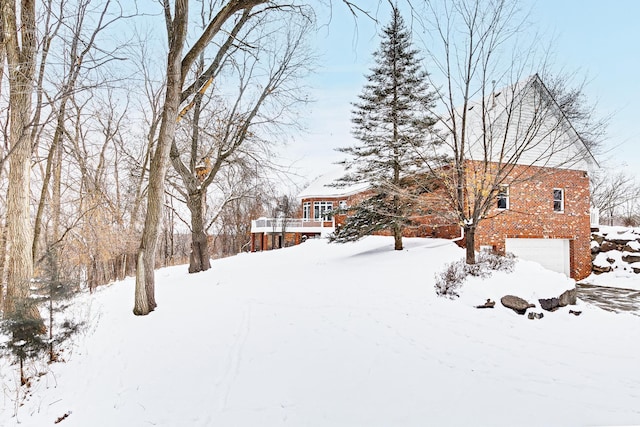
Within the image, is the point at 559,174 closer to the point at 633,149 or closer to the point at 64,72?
the point at 633,149

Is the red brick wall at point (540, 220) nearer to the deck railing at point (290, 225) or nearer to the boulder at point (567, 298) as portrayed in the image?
the boulder at point (567, 298)

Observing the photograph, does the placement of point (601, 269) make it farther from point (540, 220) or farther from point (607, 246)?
point (540, 220)

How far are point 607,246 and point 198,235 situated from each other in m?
17.4

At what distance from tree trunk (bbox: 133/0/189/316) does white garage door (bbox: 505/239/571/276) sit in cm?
1177

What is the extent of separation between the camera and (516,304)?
626 centimetres

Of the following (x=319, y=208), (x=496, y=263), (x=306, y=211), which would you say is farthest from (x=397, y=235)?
(x=306, y=211)

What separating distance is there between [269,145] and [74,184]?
7.93 meters

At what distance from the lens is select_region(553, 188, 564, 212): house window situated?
13.9 meters

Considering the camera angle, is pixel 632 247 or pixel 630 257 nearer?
pixel 630 257

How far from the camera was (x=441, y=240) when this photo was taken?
39.6 feet

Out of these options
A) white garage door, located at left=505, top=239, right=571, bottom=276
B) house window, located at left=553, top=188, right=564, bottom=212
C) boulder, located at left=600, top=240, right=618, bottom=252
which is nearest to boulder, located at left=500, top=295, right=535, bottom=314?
white garage door, located at left=505, top=239, right=571, bottom=276

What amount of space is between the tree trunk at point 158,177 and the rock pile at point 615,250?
56.6ft

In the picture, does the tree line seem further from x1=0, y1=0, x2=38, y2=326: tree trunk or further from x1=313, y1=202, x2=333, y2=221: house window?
x1=313, y1=202, x2=333, y2=221: house window

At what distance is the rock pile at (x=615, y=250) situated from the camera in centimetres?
1423
